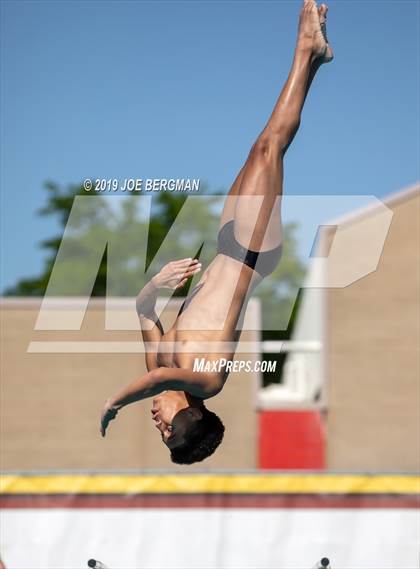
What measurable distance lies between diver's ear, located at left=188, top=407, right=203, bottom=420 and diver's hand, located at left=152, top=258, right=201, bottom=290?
→ 0.78 meters

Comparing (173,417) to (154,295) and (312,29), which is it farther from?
(312,29)

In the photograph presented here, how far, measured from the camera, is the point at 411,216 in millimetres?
13062

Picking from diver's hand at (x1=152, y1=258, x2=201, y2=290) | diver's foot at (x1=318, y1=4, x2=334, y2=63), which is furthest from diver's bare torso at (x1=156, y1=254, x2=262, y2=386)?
diver's foot at (x1=318, y1=4, x2=334, y2=63)

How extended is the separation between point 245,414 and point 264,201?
9.61m

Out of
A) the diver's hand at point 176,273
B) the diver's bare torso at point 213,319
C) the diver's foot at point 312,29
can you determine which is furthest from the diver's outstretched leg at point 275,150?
the diver's hand at point 176,273

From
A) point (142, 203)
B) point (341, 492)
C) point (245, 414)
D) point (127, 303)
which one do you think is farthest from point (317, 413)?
point (142, 203)

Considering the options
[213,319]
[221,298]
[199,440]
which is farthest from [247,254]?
[199,440]

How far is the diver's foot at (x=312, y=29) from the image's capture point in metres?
4.41

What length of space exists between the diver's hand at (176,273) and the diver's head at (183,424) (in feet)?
2.36

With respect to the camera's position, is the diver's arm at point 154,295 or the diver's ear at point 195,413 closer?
the diver's arm at point 154,295

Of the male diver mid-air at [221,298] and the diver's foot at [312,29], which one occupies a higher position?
the diver's foot at [312,29]

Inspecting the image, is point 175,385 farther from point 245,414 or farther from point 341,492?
point 245,414

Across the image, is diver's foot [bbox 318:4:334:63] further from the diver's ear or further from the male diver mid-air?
the diver's ear

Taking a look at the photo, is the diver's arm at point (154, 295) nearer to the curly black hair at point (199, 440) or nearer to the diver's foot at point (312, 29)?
the curly black hair at point (199, 440)
